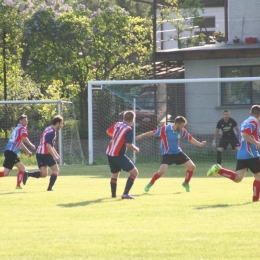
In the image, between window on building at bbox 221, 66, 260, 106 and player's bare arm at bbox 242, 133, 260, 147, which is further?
window on building at bbox 221, 66, 260, 106

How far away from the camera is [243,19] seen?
27266 mm

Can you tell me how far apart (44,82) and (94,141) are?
7142 mm

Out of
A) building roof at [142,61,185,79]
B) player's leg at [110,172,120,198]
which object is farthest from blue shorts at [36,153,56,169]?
building roof at [142,61,185,79]

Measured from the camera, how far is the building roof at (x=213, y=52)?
25953 millimetres

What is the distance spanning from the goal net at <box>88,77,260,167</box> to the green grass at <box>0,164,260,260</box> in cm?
828

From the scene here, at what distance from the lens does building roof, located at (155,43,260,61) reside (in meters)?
26.0

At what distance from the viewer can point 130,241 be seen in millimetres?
8734

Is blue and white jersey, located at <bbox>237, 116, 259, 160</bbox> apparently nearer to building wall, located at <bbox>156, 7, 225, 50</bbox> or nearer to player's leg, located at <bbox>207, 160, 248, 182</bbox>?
player's leg, located at <bbox>207, 160, 248, 182</bbox>

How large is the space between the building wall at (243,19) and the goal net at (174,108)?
2.50 m

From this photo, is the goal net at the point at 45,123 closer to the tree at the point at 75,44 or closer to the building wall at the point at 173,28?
the tree at the point at 75,44

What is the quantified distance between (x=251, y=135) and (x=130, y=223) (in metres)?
3.39

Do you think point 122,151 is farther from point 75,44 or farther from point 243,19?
point 75,44

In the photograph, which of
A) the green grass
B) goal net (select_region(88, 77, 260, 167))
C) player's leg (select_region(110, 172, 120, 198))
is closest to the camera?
the green grass

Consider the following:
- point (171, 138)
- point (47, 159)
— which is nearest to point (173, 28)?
point (47, 159)
